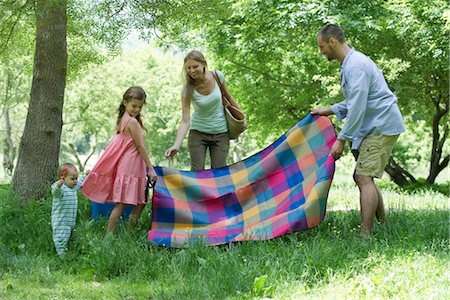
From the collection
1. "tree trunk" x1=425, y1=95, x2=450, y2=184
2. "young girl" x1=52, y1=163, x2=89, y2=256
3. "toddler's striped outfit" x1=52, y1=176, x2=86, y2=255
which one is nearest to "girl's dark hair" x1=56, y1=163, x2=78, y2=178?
"young girl" x1=52, y1=163, x2=89, y2=256

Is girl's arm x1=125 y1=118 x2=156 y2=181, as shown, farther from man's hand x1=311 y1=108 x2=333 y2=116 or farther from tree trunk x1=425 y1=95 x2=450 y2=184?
tree trunk x1=425 y1=95 x2=450 y2=184

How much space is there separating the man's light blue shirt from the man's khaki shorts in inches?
2.0

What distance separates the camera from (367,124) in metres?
5.25

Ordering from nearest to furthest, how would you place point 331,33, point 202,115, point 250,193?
point 331,33 → point 250,193 → point 202,115

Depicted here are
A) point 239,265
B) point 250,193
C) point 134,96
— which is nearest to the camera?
point 239,265

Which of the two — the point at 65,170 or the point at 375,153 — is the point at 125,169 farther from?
the point at 375,153

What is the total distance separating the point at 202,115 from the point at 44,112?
2.21 metres

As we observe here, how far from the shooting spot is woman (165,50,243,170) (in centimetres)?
586

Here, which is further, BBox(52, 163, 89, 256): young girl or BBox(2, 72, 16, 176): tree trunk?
BBox(2, 72, 16, 176): tree trunk

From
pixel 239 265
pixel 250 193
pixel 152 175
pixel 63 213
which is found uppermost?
pixel 152 175

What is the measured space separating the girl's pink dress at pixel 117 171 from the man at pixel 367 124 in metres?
1.79

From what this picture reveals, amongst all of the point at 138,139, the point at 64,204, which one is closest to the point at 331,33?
the point at 138,139

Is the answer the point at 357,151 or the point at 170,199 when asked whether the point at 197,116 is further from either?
the point at 357,151

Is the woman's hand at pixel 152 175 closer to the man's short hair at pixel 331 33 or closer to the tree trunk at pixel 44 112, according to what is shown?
the man's short hair at pixel 331 33
